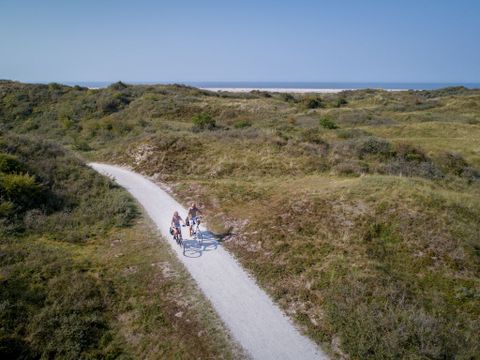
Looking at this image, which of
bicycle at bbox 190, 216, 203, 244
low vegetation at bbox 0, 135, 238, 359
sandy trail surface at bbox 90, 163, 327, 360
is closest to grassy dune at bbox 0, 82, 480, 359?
sandy trail surface at bbox 90, 163, 327, 360

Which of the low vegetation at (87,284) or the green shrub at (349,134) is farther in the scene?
the green shrub at (349,134)

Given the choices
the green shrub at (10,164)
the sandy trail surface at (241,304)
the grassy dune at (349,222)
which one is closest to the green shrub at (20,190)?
the green shrub at (10,164)

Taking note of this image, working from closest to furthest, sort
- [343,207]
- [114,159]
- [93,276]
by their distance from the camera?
1. [93,276]
2. [343,207]
3. [114,159]

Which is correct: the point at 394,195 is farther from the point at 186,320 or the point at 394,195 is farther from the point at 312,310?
the point at 186,320

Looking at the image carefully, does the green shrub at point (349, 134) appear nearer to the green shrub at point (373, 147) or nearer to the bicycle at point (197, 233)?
the green shrub at point (373, 147)

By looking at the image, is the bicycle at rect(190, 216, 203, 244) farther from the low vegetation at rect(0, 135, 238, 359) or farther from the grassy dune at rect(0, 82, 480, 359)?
the low vegetation at rect(0, 135, 238, 359)

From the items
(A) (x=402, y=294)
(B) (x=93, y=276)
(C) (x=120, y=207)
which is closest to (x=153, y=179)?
(C) (x=120, y=207)
